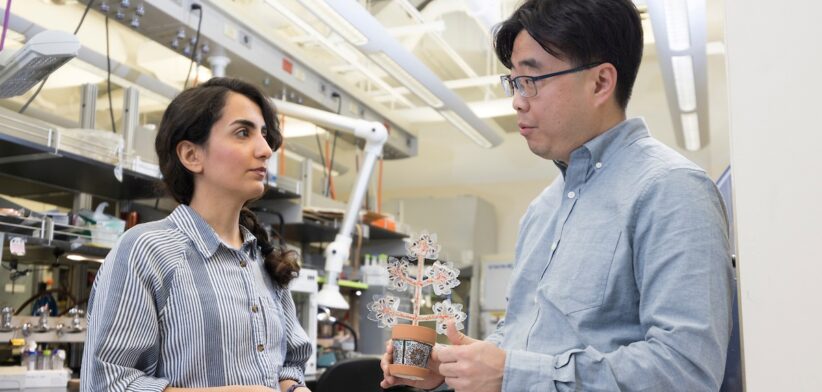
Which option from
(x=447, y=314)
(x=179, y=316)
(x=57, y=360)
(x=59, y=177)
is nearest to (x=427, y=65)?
(x=59, y=177)

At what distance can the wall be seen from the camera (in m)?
0.85

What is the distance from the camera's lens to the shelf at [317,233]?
13.5 feet

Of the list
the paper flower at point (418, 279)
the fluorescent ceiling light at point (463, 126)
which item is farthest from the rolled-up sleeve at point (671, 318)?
the fluorescent ceiling light at point (463, 126)

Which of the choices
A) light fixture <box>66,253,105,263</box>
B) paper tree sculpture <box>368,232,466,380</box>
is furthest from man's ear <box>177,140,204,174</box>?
light fixture <box>66,253,105,263</box>

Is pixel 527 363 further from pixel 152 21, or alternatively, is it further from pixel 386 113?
pixel 386 113

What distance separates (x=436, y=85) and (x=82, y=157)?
2114 mm

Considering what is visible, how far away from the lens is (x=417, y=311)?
1.16 meters

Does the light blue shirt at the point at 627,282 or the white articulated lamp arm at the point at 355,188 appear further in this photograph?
the white articulated lamp arm at the point at 355,188

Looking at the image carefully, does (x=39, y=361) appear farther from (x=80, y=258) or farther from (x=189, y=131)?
(x=189, y=131)

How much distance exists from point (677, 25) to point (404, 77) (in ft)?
4.72

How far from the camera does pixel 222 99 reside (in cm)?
161

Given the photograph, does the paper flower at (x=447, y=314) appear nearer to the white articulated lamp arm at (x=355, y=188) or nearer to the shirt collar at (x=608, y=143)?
the shirt collar at (x=608, y=143)

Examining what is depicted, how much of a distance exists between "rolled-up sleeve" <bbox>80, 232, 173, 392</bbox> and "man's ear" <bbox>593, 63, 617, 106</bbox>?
828 mm

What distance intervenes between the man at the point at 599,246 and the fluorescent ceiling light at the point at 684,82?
9.89 feet
